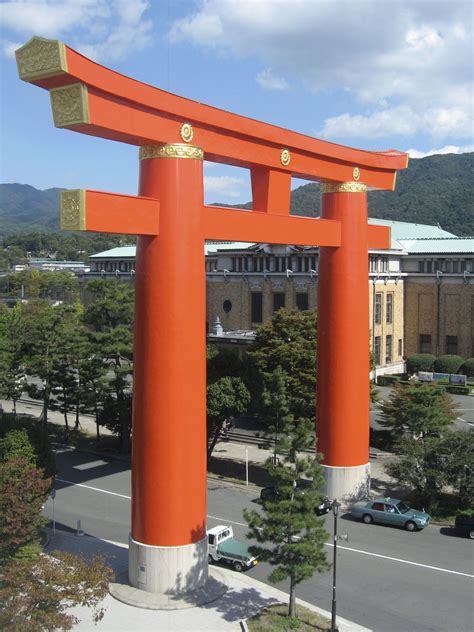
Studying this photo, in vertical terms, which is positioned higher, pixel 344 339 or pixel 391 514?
pixel 344 339

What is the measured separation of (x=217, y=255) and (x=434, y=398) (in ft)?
116

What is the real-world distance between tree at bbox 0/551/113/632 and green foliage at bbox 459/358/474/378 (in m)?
43.2

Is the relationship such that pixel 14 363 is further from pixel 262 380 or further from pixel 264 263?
pixel 264 263

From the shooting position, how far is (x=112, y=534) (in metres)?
24.2

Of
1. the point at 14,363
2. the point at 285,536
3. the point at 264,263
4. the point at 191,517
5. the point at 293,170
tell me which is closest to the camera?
the point at 285,536

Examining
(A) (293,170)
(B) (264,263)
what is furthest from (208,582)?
(B) (264,263)

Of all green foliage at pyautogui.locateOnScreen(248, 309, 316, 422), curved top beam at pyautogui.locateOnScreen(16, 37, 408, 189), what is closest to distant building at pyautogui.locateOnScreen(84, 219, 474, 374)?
green foliage at pyautogui.locateOnScreen(248, 309, 316, 422)

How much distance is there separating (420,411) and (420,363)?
2778cm

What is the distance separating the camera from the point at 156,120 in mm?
17891

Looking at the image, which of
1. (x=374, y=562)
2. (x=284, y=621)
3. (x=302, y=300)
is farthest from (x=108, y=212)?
(x=302, y=300)

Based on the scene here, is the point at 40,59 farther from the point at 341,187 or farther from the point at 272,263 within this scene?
the point at 272,263

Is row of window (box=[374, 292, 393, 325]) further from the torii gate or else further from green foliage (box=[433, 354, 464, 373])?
the torii gate

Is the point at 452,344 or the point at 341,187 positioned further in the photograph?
the point at 452,344

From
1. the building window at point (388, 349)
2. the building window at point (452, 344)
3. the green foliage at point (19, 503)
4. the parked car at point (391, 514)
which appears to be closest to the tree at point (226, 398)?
the parked car at point (391, 514)
